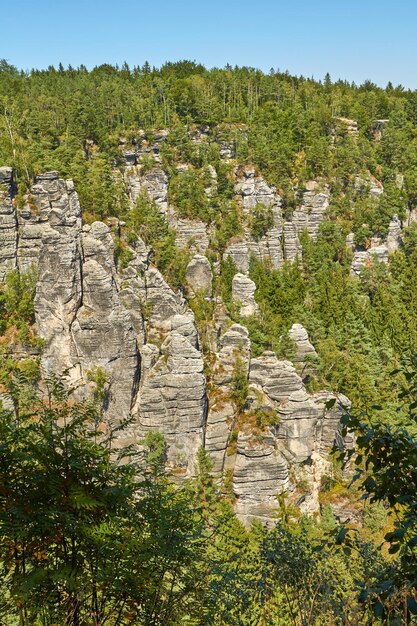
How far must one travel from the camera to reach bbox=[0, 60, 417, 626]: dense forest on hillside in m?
6.88

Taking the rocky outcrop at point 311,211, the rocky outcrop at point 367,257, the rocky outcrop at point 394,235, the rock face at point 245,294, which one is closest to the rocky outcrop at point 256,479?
the rock face at point 245,294

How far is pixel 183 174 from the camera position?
74.4 meters

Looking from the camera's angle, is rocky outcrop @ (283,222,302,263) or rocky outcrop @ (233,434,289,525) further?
rocky outcrop @ (283,222,302,263)

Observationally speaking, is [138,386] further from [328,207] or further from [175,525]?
[328,207]

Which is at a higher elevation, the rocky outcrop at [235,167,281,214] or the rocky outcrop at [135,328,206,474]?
the rocky outcrop at [235,167,281,214]

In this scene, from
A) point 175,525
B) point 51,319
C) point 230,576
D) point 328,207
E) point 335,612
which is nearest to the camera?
point 335,612

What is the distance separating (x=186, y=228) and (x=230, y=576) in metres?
62.3

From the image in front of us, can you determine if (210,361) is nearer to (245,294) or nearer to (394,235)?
(245,294)

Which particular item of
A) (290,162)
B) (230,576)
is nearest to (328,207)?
(290,162)

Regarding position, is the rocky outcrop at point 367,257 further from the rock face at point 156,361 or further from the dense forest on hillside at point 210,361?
the rock face at point 156,361

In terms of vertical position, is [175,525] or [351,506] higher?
[175,525]

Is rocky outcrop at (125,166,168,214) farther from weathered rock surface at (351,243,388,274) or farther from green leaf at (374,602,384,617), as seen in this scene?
green leaf at (374,602,384,617)

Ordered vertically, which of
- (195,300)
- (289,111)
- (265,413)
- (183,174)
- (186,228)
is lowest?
(265,413)

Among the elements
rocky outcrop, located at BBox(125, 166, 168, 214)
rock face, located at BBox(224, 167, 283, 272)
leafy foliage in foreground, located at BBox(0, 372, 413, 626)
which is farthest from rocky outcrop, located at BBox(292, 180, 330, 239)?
leafy foliage in foreground, located at BBox(0, 372, 413, 626)
